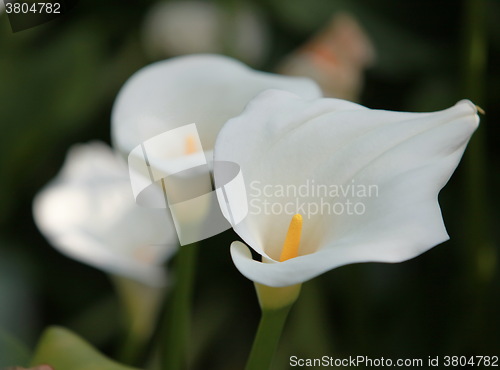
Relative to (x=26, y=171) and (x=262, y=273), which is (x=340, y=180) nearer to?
(x=262, y=273)

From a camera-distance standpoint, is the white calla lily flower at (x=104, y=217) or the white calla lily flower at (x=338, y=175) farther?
the white calla lily flower at (x=104, y=217)

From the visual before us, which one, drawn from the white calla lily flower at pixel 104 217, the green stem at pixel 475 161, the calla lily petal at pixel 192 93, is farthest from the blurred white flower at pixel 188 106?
the green stem at pixel 475 161

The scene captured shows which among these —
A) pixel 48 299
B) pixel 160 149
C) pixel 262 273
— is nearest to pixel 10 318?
pixel 48 299

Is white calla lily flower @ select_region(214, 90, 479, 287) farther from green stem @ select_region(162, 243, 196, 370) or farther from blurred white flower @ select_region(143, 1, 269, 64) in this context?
blurred white flower @ select_region(143, 1, 269, 64)

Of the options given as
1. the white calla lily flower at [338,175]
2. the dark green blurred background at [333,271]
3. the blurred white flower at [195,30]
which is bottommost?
the dark green blurred background at [333,271]

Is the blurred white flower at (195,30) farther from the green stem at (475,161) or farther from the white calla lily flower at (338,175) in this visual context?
the white calla lily flower at (338,175)

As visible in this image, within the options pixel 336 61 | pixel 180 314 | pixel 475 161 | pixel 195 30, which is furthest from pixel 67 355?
pixel 195 30

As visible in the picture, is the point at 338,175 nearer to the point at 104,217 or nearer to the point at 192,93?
the point at 192,93
